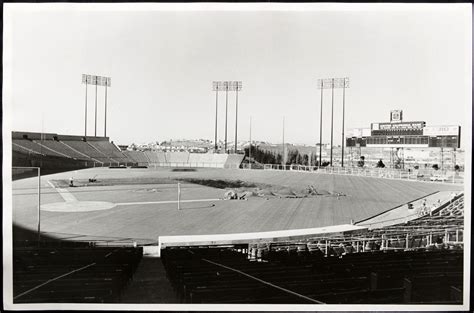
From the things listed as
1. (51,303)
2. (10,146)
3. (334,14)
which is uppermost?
(334,14)

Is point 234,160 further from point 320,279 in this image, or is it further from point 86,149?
point 320,279

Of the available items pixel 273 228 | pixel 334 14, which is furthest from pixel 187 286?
pixel 334 14

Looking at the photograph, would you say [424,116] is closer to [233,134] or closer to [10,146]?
[233,134]

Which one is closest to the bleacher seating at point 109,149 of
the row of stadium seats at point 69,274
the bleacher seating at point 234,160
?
the row of stadium seats at point 69,274

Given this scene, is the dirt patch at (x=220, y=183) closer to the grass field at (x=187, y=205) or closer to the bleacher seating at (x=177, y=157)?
the grass field at (x=187, y=205)

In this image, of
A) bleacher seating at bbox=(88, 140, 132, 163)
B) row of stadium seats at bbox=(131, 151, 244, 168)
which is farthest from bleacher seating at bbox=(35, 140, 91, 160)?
row of stadium seats at bbox=(131, 151, 244, 168)

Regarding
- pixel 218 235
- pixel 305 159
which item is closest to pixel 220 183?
pixel 305 159
